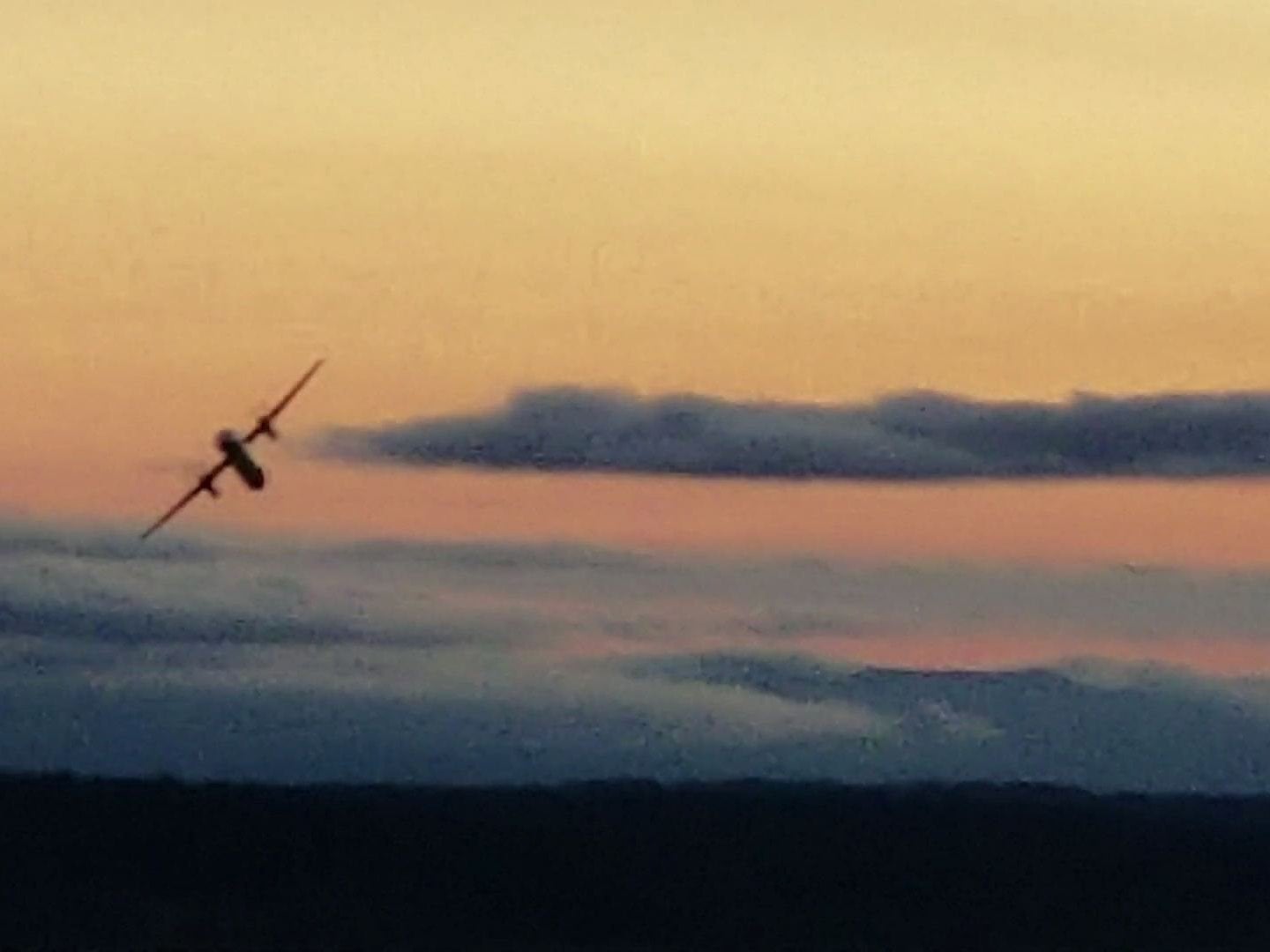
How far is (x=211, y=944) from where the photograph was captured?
141m

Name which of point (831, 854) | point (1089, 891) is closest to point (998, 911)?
point (1089, 891)

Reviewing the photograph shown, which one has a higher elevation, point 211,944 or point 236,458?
point 236,458

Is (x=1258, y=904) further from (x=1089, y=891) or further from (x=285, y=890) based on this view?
(x=285, y=890)

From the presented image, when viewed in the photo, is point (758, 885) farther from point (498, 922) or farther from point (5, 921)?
point (5, 921)

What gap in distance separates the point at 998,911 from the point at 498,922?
90.5ft

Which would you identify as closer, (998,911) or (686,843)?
(998,911)

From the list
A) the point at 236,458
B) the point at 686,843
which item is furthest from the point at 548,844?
the point at 236,458

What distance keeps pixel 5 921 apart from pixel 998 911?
Answer: 46134 mm

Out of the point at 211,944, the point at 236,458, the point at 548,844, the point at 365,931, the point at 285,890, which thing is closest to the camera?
the point at 236,458

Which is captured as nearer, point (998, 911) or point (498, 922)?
point (498, 922)

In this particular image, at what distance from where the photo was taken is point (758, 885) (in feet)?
586

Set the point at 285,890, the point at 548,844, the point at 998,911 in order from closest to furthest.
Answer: the point at 285,890 < the point at 998,911 < the point at 548,844

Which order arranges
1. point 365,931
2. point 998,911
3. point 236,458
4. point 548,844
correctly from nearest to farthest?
point 236,458 < point 365,931 < point 998,911 < point 548,844

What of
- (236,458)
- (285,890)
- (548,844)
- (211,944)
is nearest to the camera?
(236,458)
